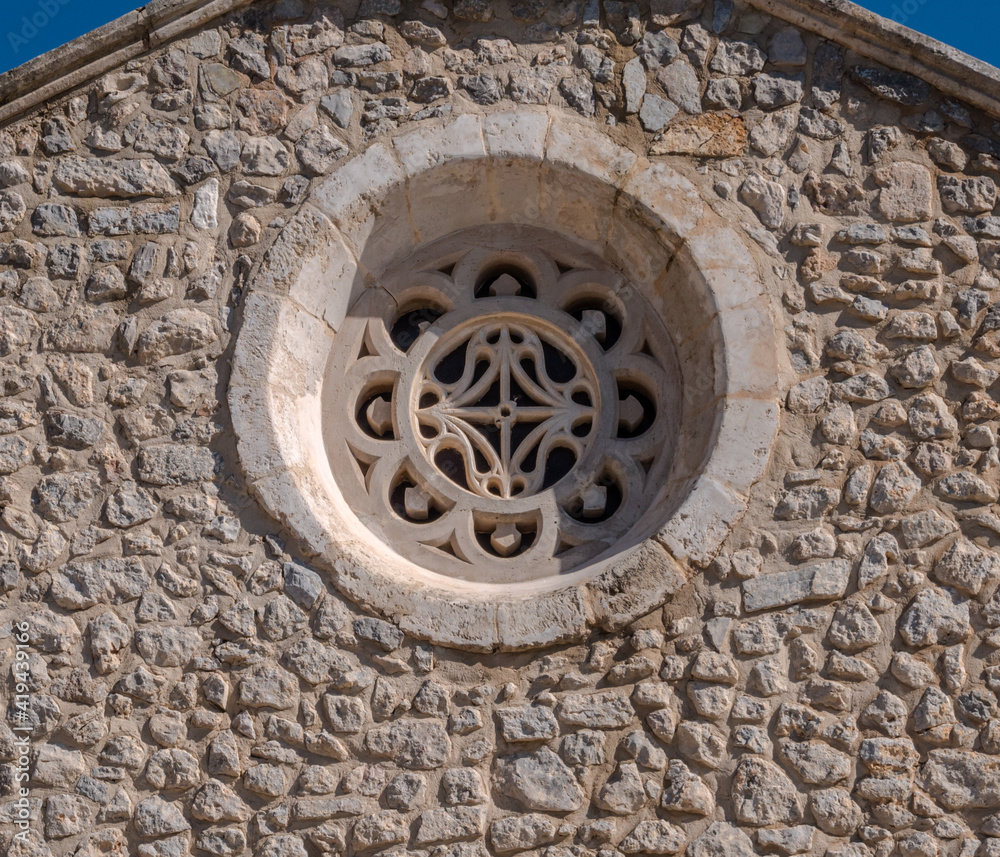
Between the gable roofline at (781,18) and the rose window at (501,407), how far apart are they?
1.36 m

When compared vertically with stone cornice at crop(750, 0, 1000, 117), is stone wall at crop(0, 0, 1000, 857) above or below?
below

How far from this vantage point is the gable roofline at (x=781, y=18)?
4.62 m

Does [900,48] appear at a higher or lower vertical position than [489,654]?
higher

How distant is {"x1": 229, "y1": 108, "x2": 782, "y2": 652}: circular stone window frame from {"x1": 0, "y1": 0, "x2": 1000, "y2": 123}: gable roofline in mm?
962

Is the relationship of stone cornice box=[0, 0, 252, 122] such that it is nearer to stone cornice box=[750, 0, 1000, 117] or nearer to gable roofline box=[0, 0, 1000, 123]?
gable roofline box=[0, 0, 1000, 123]

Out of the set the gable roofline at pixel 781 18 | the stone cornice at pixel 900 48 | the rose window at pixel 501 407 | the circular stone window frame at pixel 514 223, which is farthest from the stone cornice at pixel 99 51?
the stone cornice at pixel 900 48

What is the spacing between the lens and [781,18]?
484 cm

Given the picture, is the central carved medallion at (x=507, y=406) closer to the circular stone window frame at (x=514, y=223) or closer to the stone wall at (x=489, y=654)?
the circular stone window frame at (x=514, y=223)

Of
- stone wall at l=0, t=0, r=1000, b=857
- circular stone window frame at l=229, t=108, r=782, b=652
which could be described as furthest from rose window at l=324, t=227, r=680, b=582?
stone wall at l=0, t=0, r=1000, b=857

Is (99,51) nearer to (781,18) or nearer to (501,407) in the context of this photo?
(501,407)

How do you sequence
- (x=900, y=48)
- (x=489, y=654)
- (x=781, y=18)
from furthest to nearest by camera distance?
(x=781, y=18) → (x=900, y=48) → (x=489, y=654)

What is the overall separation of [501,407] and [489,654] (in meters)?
1.16

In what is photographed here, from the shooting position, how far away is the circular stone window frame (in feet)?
13.1

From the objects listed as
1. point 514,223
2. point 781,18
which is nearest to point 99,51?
point 514,223
